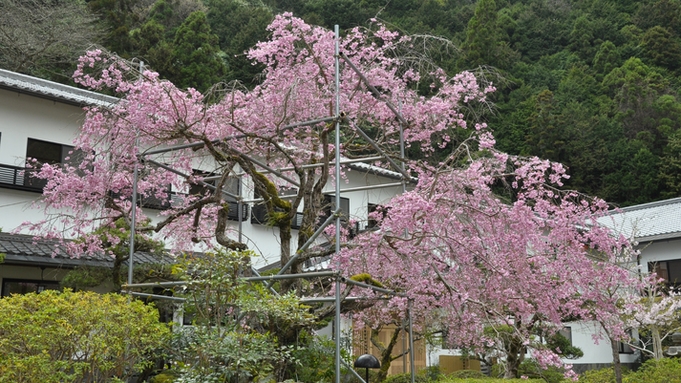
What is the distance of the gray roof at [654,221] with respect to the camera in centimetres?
2122

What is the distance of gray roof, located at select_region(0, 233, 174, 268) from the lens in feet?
37.1

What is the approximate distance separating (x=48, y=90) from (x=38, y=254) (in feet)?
Answer: 13.6

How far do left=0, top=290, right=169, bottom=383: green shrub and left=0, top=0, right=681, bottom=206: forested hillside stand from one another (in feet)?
50.7

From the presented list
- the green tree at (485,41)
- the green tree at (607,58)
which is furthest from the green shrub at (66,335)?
the green tree at (607,58)

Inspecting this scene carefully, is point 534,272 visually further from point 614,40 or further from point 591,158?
point 614,40

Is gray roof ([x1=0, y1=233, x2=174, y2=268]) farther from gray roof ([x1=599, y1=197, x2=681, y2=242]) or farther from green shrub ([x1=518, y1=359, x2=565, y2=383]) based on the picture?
gray roof ([x1=599, y1=197, x2=681, y2=242])

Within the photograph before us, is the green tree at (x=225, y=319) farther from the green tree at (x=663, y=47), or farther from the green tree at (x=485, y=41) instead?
the green tree at (x=663, y=47)

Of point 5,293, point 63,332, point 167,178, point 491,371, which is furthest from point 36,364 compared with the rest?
point 491,371

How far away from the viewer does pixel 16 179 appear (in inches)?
508

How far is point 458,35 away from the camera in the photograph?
34344 mm

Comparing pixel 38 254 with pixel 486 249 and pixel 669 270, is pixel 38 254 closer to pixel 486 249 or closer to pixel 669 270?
pixel 486 249

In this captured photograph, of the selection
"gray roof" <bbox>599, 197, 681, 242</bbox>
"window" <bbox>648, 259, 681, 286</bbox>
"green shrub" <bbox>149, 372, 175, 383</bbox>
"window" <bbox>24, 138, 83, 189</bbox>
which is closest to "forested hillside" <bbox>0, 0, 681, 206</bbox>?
"gray roof" <bbox>599, 197, 681, 242</bbox>

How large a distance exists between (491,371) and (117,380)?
1245 centimetres

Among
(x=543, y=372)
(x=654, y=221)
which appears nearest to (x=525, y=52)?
(x=654, y=221)
